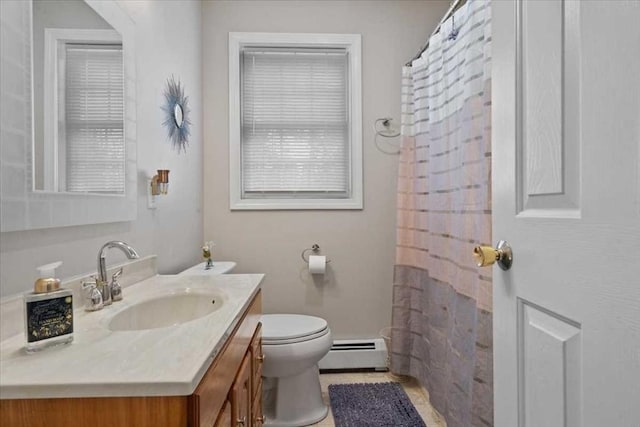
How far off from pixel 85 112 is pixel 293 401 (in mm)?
1528

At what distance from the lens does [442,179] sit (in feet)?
5.73

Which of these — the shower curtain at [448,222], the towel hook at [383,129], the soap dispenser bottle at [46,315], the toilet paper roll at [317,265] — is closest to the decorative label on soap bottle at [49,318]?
the soap dispenser bottle at [46,315]

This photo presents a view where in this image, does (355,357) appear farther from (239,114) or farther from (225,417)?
(239,114)

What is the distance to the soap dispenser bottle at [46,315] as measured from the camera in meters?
0.67

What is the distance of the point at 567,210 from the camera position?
0.58m

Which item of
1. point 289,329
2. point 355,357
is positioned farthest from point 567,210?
point 355,357

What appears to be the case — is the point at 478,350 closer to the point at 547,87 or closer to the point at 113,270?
the point at 547,87

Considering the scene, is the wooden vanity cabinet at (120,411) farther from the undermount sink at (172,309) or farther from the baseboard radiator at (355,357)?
the baseboard radiator at (355,357)

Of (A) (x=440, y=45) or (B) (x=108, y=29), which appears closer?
(B) (x=108, y=29)

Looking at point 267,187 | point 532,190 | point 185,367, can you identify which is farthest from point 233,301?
point 267,187

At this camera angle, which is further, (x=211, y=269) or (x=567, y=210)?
(x=211, y=269)

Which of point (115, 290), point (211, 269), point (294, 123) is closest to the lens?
point (115, 290)

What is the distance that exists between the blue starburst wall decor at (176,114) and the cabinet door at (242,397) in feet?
3.84

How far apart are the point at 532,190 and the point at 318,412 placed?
156 centimetres
